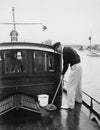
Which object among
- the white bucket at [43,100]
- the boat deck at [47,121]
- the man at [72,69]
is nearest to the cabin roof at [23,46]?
the man at [72,69]

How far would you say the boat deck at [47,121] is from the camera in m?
3.09

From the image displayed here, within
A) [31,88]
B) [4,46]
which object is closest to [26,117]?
[31,88]

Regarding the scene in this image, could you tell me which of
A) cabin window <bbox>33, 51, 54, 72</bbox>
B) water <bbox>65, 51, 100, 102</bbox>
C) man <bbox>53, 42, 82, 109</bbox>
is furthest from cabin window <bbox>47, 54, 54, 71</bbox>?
water <bbox>65, 51, 100, 102</bbox>

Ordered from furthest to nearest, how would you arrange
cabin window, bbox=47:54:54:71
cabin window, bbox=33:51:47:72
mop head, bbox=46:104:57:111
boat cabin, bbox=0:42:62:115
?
1. cabin window, bbox=47:54:54:71
2. cabin window, bbox=33:51:47:72
3. boat cabin, bbox=0:42:62:115
4. mop head, bbox=46:104:57:111

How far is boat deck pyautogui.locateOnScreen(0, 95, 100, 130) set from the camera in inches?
121

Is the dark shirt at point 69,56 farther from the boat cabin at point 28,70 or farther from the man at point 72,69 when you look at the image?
the boat cabin at point 28,70

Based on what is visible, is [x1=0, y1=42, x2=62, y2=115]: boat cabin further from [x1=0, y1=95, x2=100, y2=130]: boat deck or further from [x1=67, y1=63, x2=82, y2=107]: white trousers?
[x1=0, y1=95, x2=100, y2=130]: boat deck

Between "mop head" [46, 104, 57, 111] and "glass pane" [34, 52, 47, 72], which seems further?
"glass pane" [34, 52, 47, 72]

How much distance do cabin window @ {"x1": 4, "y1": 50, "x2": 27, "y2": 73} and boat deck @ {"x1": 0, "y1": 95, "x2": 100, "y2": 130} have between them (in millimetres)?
1157

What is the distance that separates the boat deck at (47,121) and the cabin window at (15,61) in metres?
1.16

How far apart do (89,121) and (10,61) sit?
7.25ft

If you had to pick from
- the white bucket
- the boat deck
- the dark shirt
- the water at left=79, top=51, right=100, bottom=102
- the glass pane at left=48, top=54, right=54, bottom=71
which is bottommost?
the water at left=79, top=51, right=100, bottom=102

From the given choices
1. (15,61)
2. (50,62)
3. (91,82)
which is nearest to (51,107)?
(50,62)

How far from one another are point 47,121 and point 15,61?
1.62 m
